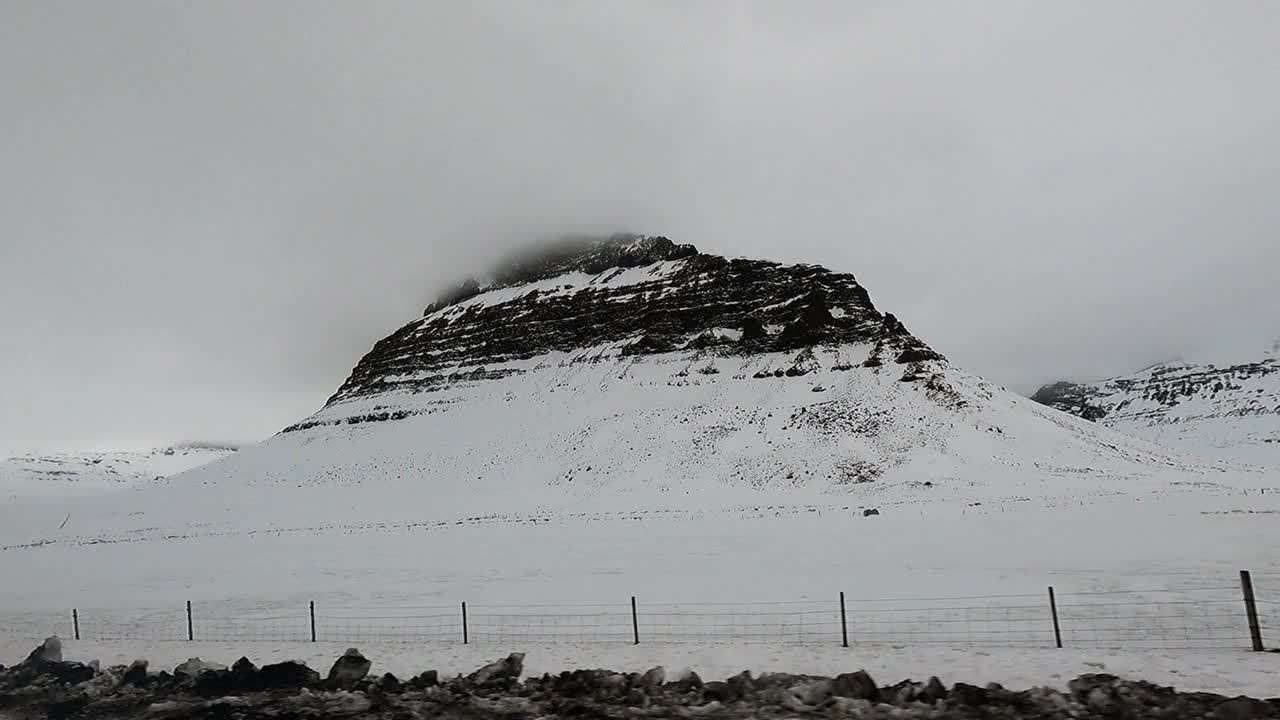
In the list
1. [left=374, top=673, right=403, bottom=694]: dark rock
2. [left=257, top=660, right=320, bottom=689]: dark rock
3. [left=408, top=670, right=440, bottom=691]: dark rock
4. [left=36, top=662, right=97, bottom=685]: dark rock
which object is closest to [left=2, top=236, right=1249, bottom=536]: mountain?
[left=36, top=662, right=97, bottom=685]: dark rock

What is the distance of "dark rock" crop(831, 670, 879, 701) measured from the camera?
9.62 metres

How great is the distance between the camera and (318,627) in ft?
57.0

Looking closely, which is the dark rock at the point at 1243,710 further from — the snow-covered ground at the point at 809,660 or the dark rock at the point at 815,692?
the dark rock at the point at 815,692

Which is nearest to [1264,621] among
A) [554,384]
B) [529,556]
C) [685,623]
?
[685,623]

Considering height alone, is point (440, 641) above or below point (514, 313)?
below

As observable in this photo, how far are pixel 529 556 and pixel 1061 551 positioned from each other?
18.8 meters

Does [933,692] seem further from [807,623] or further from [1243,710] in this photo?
[807,623]

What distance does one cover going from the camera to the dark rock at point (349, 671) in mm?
11578

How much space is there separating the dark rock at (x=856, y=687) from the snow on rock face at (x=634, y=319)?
6647 cm

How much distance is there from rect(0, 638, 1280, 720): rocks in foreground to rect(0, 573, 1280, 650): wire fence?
207cm

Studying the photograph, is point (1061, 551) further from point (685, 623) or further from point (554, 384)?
point (554, 384)

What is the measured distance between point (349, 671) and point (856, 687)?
7876 mm

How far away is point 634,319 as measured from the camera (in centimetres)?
9562

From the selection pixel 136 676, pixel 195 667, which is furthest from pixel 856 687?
pixel 136 676
